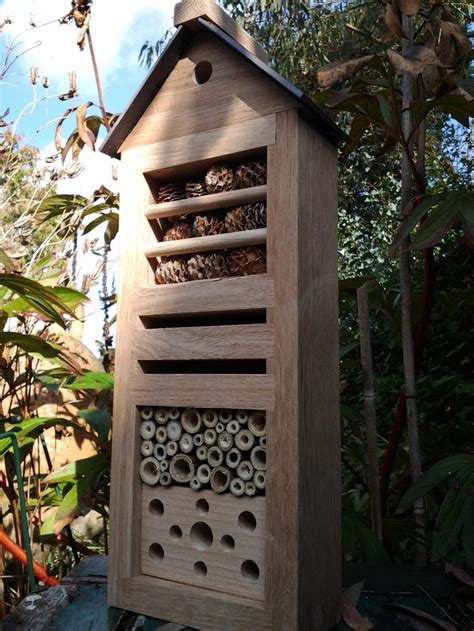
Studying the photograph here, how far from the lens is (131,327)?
1.53 m

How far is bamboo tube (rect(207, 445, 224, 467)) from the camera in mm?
1387

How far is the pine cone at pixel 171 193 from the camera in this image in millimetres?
1557

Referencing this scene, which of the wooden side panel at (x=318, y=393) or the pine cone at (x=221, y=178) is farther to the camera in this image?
the pine cone at (x=221, y=178)

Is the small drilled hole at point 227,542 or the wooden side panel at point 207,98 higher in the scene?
the wooden side panel at point 207,98

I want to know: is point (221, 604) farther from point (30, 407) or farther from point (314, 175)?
point (30, 407)

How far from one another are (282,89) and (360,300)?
1.81ft

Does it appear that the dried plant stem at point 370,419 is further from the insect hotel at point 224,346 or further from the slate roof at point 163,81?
the slate roof at point 163,81

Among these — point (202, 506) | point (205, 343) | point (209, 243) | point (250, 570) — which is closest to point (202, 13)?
point (209, 243)

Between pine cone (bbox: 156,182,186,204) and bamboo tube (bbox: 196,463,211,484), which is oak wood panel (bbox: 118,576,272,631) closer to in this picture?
bamboo tube (bbox: 196,463,211,484)

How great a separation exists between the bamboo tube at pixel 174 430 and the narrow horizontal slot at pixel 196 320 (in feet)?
0.74

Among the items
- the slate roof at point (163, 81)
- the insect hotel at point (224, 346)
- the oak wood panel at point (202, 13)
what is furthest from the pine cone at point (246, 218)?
the oak wood panel at point (202, 13)

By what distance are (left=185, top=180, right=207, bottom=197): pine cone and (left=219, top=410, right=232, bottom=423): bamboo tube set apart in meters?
0.50

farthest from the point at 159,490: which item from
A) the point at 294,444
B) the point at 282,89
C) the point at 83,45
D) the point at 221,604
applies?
the point at 83,45

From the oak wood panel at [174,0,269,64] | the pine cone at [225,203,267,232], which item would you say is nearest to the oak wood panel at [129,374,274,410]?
the pine cone at [225,203,267,232]
